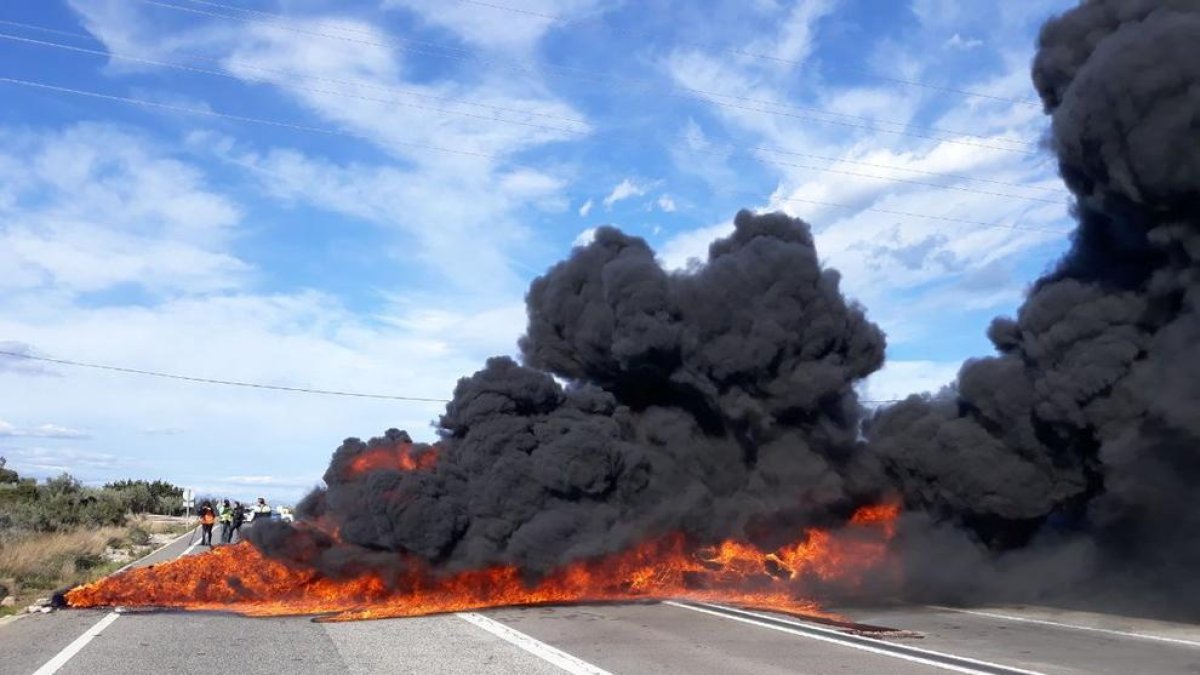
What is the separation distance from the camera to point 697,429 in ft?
72.6

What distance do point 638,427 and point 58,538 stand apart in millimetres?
18244

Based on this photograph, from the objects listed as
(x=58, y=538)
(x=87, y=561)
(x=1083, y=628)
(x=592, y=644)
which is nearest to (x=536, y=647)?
(x=592, y=644)

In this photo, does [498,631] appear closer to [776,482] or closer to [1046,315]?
[776,482]

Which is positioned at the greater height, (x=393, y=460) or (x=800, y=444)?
(x=800, y=444)

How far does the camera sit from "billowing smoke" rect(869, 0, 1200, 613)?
656 inches

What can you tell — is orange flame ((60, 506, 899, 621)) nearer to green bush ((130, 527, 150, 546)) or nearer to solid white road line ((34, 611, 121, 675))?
solid white road line ((34, 611, 121, 675))

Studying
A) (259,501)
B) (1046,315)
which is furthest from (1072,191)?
(259,501)

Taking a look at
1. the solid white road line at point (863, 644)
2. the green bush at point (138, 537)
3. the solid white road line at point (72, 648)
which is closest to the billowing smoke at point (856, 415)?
the solid white road line at point (863, 644)

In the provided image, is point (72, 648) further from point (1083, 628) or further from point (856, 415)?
point (856, 415)

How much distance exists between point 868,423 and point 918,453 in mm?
1945

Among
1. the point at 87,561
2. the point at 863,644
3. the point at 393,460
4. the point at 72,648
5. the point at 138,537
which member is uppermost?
the point at 393,460

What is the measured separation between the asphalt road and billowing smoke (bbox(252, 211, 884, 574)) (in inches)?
90.2

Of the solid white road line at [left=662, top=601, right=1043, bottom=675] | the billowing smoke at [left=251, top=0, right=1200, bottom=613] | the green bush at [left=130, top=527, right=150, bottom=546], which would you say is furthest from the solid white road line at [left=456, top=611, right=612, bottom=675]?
the green bush at [left=130, top=527, right=150, bottom=546]

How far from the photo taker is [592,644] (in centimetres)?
1235
